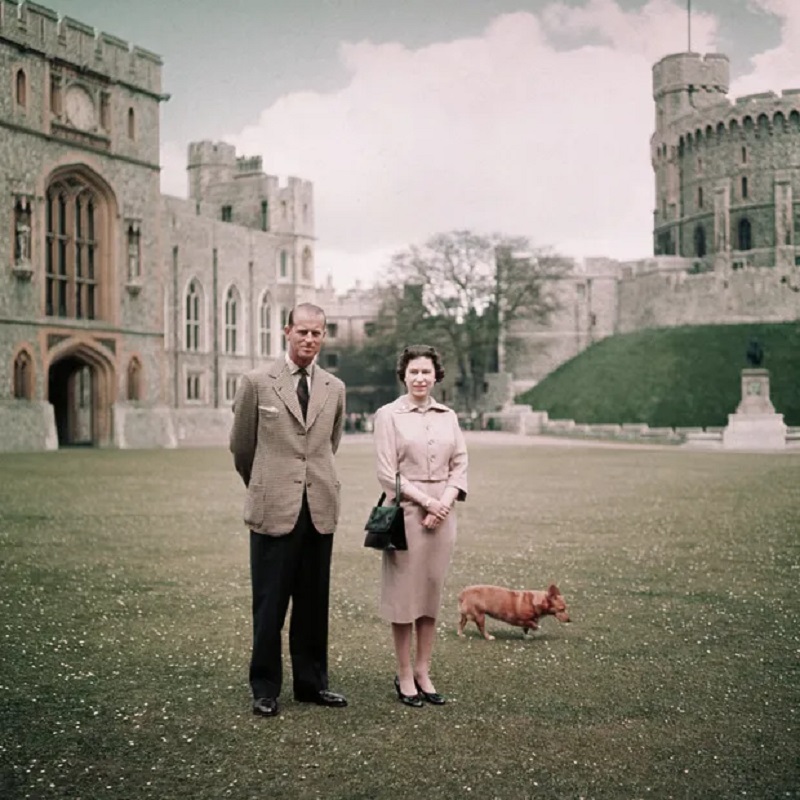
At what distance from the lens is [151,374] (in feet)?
127

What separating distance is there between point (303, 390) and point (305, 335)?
360 millimetres

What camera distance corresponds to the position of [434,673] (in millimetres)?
6496

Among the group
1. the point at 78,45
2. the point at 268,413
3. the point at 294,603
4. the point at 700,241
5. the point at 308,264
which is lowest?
the point at 294,603

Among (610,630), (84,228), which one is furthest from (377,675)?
(84,228)

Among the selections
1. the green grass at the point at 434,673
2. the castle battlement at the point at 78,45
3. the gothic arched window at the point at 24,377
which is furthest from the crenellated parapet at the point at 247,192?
the green grass at the point at 434,673

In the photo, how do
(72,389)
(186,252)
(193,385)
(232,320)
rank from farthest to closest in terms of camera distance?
(232,320) < (193,385) < (186,252) < (72,389)

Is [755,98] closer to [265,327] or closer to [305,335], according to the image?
[265,327]

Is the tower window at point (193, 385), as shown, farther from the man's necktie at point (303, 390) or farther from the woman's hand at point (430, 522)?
the woman's hand at point (430, 522)

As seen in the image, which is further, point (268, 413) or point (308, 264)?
point (308, 264)

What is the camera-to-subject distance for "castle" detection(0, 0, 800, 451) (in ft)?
112

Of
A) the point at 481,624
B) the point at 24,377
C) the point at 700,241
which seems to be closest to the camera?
the point at 481,624

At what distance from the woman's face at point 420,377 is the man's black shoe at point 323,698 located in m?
1.73

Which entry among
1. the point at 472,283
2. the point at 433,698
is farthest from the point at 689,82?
the point at 433,698

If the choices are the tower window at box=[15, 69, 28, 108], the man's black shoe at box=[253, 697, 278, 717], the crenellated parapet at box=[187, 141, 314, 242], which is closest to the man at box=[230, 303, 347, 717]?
the man's black shoe at box=[253, 697, 278, 717]
